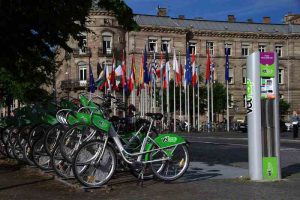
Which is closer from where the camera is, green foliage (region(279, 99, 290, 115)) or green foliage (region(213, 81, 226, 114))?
green foliage (region(213, 81, 226, 114))

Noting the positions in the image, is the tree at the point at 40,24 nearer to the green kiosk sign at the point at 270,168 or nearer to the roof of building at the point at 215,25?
the green kiosk sign at the point at 270,168

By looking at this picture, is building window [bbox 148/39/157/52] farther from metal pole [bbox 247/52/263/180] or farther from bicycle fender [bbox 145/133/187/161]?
bicycle fender [bbox 145/133/187/161]

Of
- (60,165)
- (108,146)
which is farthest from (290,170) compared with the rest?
(60,165)

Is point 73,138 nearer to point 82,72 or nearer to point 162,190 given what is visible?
point 162,190

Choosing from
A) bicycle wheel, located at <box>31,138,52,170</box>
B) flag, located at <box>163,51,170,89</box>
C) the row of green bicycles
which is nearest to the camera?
the row of green bicycles

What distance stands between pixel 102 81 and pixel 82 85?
56.4ft

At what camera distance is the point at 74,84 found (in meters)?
76.6

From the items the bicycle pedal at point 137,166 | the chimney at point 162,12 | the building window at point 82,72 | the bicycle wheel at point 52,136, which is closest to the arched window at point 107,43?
the building window at point 82,72

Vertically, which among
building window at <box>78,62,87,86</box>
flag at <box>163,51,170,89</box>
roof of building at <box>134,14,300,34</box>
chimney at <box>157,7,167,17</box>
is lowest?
flag at <box>163,51,170,89</box>

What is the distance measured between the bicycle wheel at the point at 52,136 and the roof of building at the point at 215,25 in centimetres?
7085

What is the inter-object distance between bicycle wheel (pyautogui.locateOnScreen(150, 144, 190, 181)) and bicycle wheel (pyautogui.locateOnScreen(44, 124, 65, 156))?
7.75 ft

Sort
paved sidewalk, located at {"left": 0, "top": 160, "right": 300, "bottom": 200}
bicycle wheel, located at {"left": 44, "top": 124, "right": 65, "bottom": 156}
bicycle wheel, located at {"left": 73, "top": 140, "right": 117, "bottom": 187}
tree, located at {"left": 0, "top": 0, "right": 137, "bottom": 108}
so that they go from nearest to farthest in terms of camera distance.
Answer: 1. paved sidewalk, located at {"left": 0, "top": 160, "right": 300, "bottom": 200}
2. bicycle wheel, located at {"left": 73, "top": 140, "right": 117, "bottom": 187}
3. tree, located at {"left": 0, "top": 0, "right": 137, "bottom": 108}
4. bicycle wheel, located at {"left": 44, "top": 124, "right": 65, "bottom": 156}

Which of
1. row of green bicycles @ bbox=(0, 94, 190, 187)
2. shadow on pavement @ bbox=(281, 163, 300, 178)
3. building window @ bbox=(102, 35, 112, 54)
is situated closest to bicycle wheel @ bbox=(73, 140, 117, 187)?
row of green bicycles @ bbox=(0, 94, 190, 187)

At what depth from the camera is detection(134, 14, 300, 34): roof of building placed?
84812 millimetres
